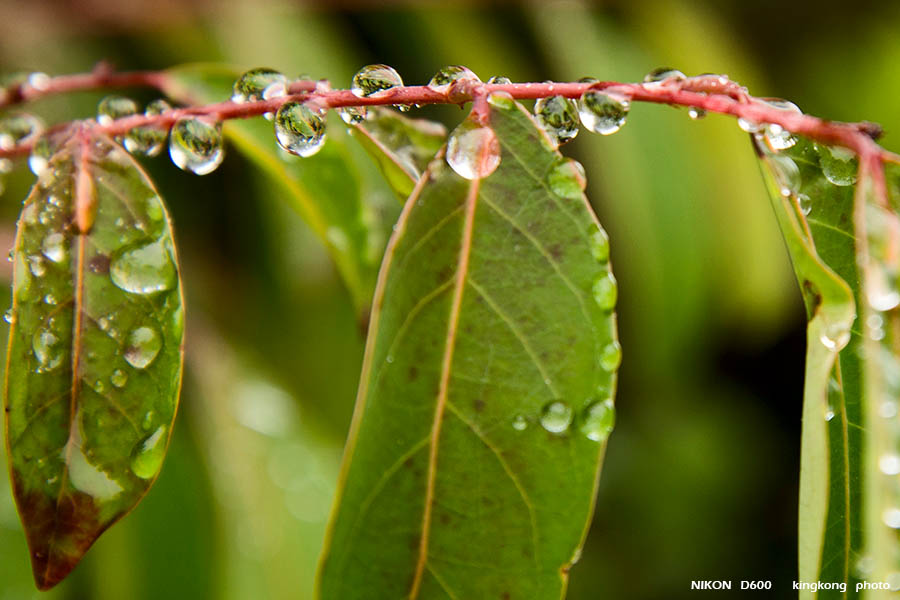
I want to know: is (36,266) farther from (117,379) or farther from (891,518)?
(891,518)

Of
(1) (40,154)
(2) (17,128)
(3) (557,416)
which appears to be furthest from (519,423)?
(2) (17,128)

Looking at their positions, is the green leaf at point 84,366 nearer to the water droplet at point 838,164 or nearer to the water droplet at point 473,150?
the water droplet at point 473,150

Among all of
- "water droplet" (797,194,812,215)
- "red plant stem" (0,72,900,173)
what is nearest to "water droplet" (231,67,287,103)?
"red plant stem" (0,72,900,173)

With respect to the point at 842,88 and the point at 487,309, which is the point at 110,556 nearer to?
the point at 487,309

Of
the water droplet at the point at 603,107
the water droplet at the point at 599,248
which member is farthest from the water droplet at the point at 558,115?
the water droplet at the point at 599,248

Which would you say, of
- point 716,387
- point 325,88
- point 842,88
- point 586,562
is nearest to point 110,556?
point 325,88

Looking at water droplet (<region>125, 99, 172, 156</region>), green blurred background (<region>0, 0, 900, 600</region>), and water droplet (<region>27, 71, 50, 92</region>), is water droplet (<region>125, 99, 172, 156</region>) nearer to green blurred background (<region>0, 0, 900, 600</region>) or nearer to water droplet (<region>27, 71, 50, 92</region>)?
water droplet (<region>27, 71, 50, 92</region>)
